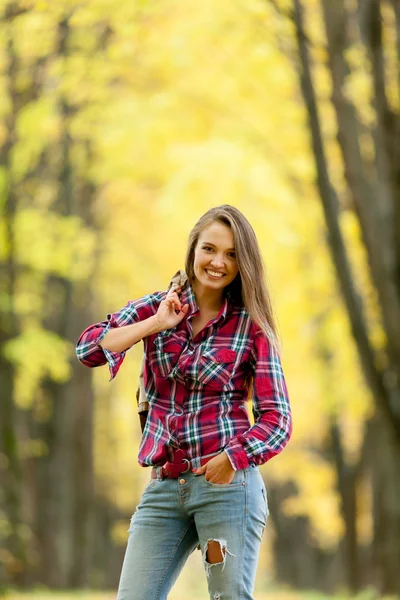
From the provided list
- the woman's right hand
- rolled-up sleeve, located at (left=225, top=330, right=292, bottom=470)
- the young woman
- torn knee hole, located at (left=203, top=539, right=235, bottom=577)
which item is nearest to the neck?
the young woman

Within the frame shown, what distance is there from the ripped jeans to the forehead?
A: 776 millimetres

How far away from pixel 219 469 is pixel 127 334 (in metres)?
0.55

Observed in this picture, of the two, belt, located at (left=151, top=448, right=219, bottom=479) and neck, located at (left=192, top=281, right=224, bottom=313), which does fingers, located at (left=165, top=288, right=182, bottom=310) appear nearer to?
neck, located at (left=192, top=281, right=224, bottom=313)

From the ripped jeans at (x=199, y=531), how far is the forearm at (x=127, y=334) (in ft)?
1.56

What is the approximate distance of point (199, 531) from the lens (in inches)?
140

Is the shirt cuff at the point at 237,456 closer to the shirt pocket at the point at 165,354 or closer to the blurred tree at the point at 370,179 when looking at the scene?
the shirt pocket at the point at 165,354

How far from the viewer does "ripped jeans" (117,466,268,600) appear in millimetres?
3514

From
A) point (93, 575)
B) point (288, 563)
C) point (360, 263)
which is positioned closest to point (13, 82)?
point (360, 263)

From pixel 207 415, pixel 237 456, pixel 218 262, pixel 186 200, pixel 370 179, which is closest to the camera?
pixel 237 456

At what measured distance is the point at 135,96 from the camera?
51.4 feet

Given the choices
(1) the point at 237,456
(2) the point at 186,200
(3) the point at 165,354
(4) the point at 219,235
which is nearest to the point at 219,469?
(1) the point at 237,456

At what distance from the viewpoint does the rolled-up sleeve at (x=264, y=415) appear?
11.4 feet

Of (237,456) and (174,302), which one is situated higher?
(174,302)

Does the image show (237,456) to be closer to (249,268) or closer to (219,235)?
(249,268)
